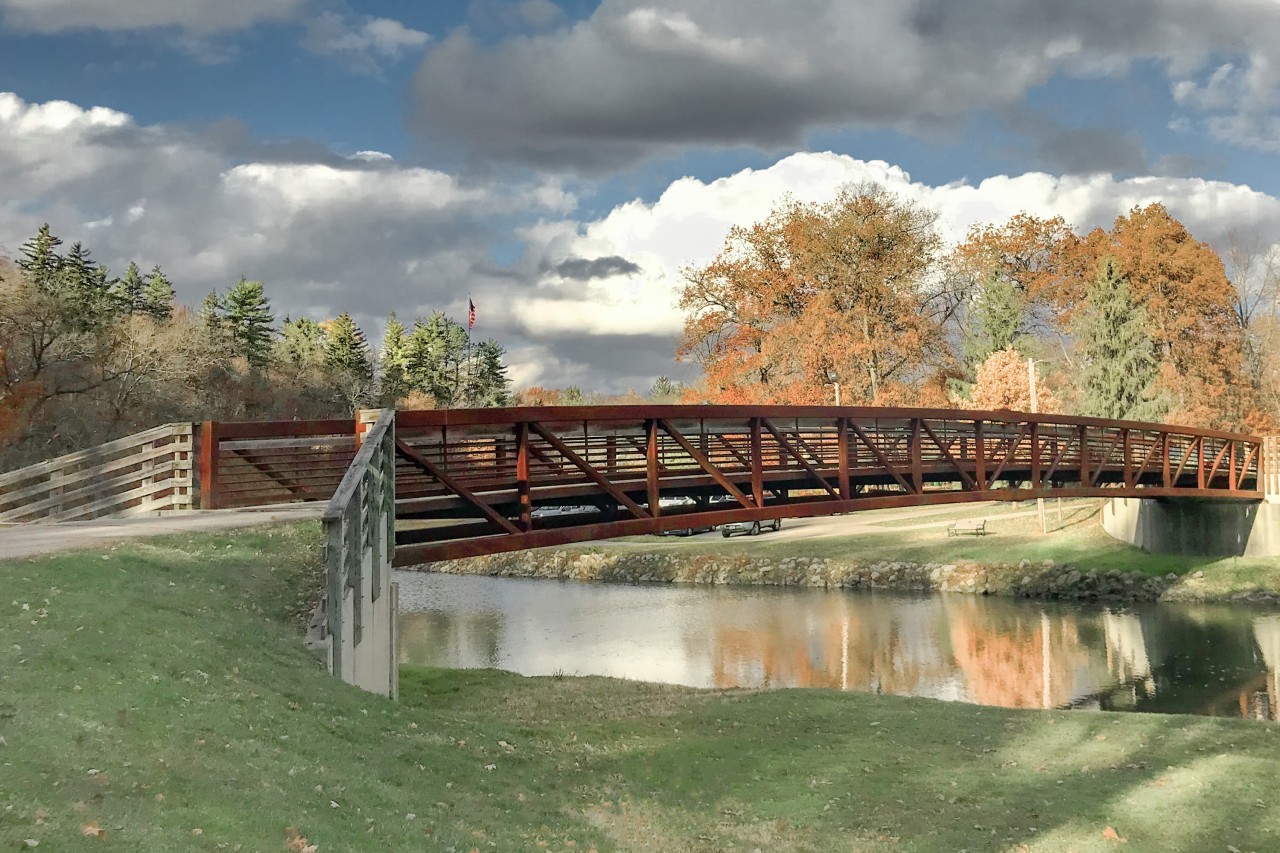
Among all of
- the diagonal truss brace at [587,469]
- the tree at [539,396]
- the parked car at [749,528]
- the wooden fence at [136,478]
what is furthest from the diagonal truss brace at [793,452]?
the tree at [539,396]

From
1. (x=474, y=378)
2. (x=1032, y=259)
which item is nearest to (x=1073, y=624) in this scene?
(x=1032, y=259)

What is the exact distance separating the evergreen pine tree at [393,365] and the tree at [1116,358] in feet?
149

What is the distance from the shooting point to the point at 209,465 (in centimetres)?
1711

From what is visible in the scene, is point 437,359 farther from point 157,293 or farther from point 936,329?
point 936,329

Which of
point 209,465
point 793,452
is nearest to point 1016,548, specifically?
point 793,452

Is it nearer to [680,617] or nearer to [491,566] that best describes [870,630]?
[680,617]

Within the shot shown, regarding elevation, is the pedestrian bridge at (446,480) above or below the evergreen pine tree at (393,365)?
below

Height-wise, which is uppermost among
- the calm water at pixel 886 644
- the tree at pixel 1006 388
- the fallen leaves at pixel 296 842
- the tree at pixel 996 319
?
the tree at pixel 996 319

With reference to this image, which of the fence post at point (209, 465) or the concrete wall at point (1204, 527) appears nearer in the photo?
the fence post at point (209, 465)

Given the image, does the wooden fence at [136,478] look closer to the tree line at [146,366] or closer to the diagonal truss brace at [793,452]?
the diagonal truss brace at [793,452]

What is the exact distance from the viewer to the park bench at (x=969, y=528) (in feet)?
140

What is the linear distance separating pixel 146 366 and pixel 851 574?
30.1 m

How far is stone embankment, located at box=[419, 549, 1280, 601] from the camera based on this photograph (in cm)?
3469

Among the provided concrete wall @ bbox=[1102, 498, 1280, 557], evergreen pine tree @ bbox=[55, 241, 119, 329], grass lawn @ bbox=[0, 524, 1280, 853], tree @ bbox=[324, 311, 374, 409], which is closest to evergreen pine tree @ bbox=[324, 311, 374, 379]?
tree @ bbox=[324, 311, 374, 409]
